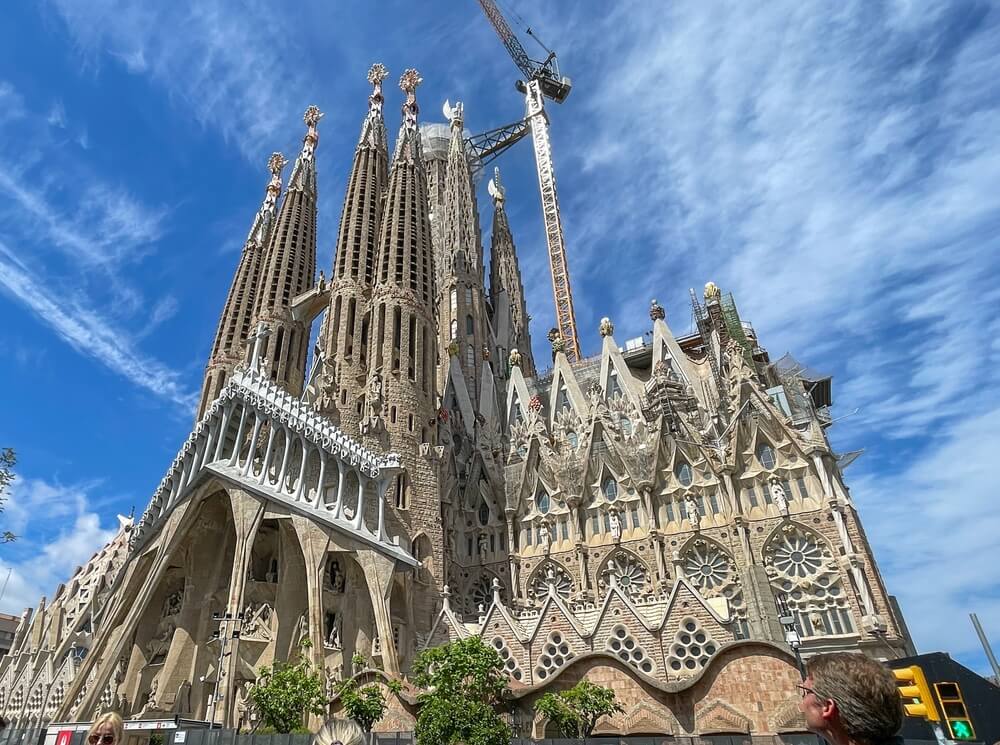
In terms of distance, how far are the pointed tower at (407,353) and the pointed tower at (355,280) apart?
89 cm

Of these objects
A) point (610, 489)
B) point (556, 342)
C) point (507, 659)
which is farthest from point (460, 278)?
point (507, 659)

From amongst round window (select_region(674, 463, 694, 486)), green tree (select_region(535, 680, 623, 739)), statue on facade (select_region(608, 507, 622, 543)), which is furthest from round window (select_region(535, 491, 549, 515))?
green tree (select_region(535, 680, 623, 739))

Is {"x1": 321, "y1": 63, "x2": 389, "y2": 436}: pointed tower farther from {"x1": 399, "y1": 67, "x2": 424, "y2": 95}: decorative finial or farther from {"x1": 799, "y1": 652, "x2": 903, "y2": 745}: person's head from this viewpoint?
{"x1": 799, "y1": 652, "x2": 903, "y2": 745}: person's head

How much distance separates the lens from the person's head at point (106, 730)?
2795 millimetres

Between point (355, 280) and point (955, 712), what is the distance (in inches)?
1175

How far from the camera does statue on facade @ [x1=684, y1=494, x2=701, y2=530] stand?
24.3m

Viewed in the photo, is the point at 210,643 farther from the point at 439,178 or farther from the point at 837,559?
the point at 439,178

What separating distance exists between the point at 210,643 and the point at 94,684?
135 inches

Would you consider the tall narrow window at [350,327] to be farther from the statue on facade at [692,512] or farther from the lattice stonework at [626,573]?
the statue on facade at [692,512]

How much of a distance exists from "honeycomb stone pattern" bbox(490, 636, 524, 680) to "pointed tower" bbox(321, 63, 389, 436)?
10698 mm

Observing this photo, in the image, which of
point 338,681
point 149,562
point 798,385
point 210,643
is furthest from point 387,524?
point 798,385

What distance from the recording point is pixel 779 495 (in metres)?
23.2

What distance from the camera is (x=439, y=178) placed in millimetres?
54000

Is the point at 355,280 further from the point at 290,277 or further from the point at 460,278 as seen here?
the point at 460,278
